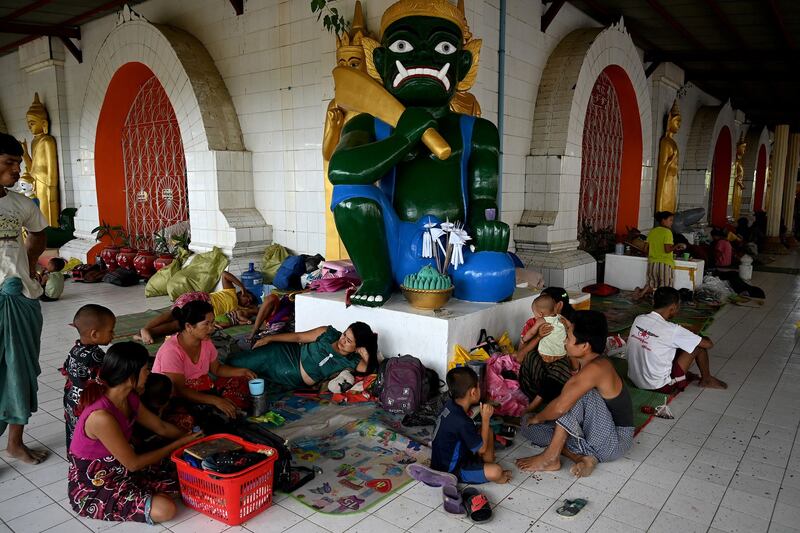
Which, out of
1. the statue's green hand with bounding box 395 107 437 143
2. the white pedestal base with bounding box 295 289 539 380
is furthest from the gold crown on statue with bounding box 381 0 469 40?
the white pedestal base with bounding box 295 289 539 380

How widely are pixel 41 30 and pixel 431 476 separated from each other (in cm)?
1010

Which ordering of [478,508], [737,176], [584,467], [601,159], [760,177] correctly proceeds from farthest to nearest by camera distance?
[760,177]
[737,176]
[601,159]
[584,467]
[478,508]

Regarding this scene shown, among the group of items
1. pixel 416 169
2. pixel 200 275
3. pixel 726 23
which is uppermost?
pixel 726 23

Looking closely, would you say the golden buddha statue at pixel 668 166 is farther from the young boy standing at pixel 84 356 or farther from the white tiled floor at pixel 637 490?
→ the young boy standing at pixel 84 356

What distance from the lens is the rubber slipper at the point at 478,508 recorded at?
8.07ft

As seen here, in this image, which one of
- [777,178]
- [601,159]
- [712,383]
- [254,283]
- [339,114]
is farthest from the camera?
[777,178]

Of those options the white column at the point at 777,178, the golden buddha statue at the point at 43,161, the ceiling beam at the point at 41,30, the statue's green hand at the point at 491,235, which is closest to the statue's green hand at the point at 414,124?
the statue's green hand at the point at 491,235

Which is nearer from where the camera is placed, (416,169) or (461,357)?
(461,357)

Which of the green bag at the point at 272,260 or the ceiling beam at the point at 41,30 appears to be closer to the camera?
the green bag at the point at 272,260

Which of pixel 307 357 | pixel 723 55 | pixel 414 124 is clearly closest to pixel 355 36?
pixel 414 124

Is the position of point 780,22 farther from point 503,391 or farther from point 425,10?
point 503,391

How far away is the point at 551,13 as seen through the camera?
6969mm

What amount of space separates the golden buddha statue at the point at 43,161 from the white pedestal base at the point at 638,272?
9628mm

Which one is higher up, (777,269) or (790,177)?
(790,177)
